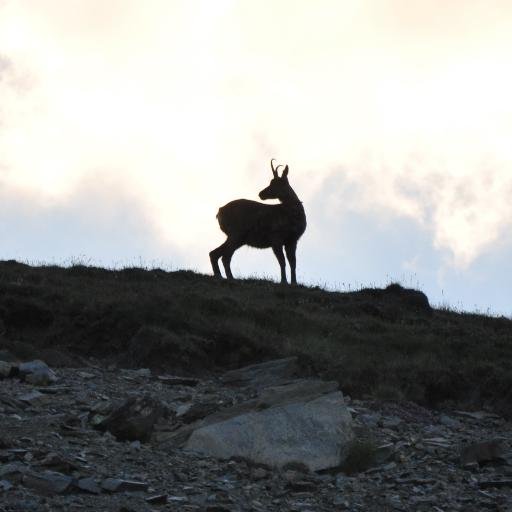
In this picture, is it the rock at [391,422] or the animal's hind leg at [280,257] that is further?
the animal's hind leg at [280,257]

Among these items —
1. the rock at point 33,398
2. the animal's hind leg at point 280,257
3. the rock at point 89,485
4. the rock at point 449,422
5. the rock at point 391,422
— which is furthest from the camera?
the animal's hind leg at point 280,257

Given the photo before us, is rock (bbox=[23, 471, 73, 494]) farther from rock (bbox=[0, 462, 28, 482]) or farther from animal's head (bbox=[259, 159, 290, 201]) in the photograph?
animal's head (bbox=[259, 159, 290, 201])

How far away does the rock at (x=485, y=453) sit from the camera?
9281 millimetres

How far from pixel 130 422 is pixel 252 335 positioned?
654cm

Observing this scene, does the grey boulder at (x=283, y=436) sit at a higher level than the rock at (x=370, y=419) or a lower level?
lower

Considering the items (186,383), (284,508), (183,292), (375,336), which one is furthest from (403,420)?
(183,292)

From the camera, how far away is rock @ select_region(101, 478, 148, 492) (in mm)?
7297

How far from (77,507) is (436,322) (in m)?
14.8

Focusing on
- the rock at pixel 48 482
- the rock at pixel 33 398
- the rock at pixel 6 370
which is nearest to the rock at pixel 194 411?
the rock at pixel 33 398

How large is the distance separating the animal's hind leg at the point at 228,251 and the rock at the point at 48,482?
19246 mm

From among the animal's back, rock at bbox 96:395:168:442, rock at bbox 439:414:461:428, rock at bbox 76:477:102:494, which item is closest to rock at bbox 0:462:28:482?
rock at bbox 76:477:102:494

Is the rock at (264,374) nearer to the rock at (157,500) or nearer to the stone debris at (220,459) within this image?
the stone debris at (220,459)

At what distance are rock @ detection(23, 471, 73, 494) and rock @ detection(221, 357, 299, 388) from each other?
5.61m

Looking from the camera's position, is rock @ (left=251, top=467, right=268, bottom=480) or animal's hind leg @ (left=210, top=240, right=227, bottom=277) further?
animal's hind leg @ (left=210, top=240, right=227, bottom=277)
